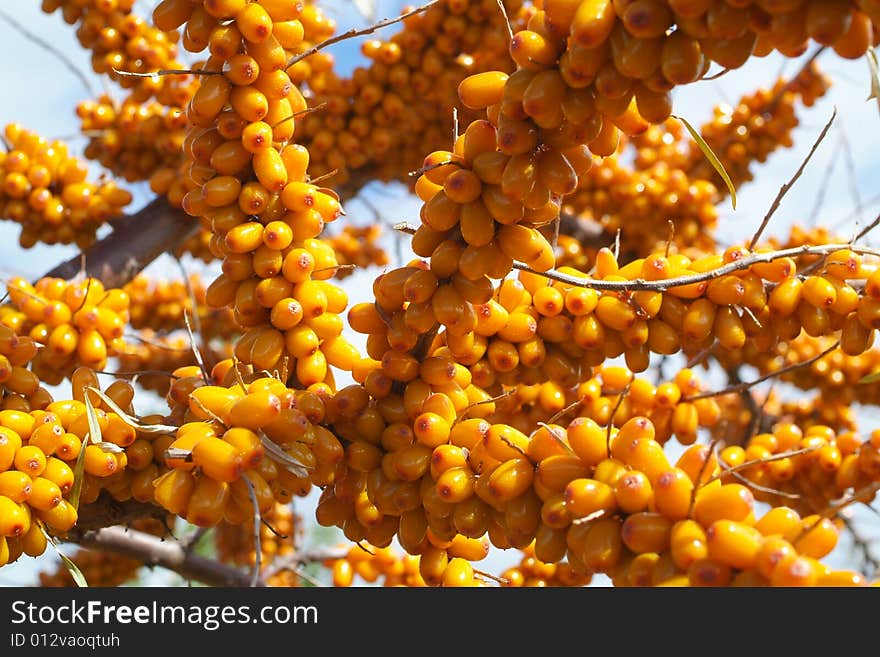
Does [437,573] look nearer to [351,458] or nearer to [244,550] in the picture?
[351,458]

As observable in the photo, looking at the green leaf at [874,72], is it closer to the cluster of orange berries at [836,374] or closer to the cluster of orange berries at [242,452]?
the cluster of orange berries at [242,452]

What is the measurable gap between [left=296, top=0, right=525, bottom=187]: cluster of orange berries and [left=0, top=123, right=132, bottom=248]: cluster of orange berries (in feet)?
2.13

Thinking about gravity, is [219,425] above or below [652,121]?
below

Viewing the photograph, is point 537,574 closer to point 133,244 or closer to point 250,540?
point 133,244

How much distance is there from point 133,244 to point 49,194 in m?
0.26

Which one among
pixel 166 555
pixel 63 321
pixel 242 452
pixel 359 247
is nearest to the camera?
pixel 242 452

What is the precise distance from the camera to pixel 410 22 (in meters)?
2.41

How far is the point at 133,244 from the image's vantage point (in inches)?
89.3

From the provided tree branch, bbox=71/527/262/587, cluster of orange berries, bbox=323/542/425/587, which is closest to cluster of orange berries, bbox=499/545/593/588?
cluster of orange berries, bbox=323/542/425/587

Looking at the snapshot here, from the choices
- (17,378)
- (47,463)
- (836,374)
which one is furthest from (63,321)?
(836,374)

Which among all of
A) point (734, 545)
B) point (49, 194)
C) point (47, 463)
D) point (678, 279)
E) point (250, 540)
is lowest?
point (734, 545)

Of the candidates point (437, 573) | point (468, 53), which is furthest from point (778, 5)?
point (468, 53)
